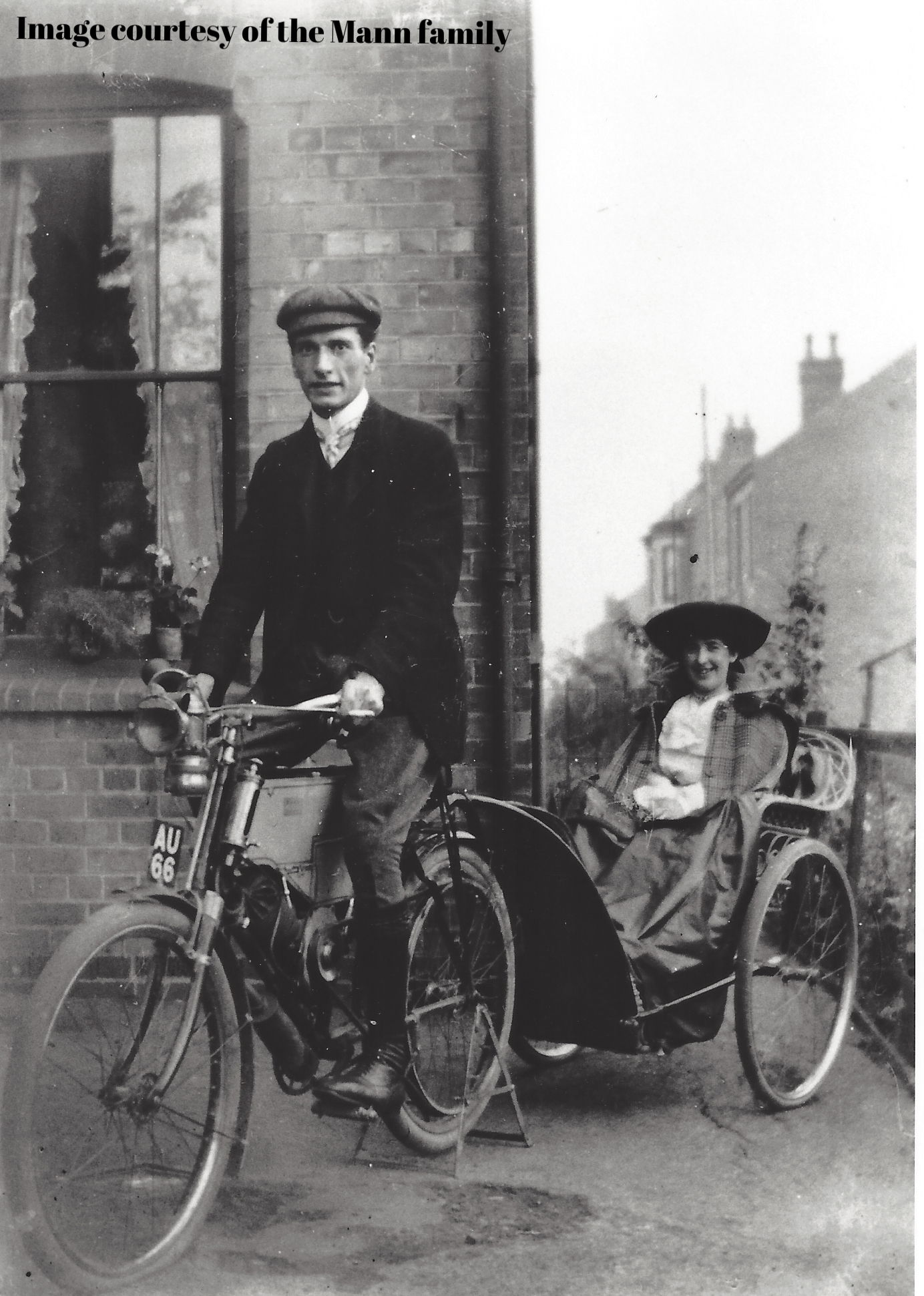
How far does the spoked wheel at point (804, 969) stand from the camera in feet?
12.5

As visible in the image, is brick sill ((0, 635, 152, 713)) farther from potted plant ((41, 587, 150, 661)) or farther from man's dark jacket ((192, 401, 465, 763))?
man's dark jacket ((192, 401, 465, 763))

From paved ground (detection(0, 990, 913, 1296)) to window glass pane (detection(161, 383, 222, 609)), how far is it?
1.78 meters

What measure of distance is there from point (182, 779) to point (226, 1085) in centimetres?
75

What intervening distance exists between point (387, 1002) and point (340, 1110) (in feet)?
0.95

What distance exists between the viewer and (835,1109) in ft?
12.3

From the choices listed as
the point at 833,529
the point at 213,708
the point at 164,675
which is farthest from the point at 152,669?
the point at 833,529

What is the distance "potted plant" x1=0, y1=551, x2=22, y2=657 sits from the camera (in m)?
4.43

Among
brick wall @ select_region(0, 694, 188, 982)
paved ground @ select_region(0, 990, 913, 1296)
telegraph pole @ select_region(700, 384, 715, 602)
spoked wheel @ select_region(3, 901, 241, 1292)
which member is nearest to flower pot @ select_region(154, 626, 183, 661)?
brick wall @ select_region(0, 694, 188, 982)

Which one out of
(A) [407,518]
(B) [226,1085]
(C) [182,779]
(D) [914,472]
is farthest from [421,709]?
(D) [914,472]

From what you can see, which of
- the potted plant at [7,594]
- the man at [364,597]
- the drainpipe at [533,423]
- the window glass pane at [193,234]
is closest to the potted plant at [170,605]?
the potted plant at [7,594]

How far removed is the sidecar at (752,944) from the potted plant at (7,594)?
1.73 m

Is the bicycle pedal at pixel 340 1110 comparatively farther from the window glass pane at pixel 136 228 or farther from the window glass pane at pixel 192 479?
the window glass pane at pixel 136 228

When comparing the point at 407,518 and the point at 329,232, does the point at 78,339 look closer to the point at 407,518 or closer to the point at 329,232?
the point at 329,232

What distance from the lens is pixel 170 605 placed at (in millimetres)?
4402
